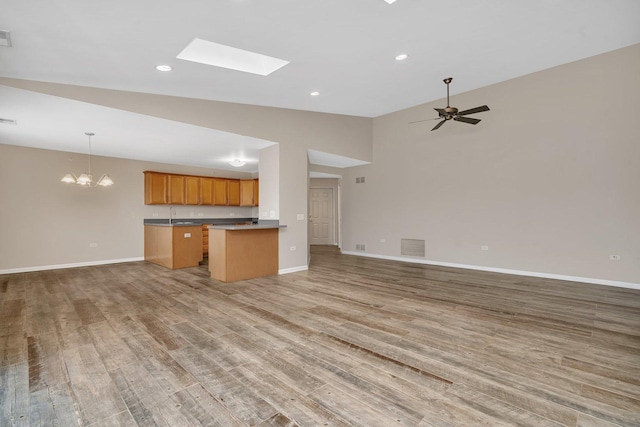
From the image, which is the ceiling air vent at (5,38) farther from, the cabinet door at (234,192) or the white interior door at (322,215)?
the white interior door at (322,215)

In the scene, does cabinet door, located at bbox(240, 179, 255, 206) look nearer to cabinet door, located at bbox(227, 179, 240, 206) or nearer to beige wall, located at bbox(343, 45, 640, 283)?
cabinet door, located at bbox(227, 179, 240, 206)

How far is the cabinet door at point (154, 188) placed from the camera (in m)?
7.54

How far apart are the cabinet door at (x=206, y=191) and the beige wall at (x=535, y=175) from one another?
5312 mm

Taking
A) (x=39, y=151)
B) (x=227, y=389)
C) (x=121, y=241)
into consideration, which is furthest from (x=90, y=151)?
(x=227, y=389)

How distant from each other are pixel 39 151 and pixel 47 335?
17.8 feet

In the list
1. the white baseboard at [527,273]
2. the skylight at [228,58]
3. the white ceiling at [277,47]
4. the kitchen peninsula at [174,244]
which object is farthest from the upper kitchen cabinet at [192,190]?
the white baseboard at [527,273]

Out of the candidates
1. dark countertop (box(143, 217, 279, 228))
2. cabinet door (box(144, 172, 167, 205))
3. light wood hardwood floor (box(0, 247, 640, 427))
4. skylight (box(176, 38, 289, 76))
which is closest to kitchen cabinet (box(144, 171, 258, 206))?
cabinet door (box(144, 172, 167, 205))

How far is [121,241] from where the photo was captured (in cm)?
732

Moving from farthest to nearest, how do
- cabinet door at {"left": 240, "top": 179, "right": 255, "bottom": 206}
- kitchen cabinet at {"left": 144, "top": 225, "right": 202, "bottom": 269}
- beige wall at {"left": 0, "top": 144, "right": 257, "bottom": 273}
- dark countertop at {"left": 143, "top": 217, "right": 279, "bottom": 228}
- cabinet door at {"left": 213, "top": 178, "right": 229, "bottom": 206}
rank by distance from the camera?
cabinet door at {"left": 240, "top": 179, "right": 255, "bottom": 206}
cabinet door at {"left": 213, "top": 178, "right": 229, "bottom": 206}
kitchen cabinet at {"left": 144, "top": 225, "right": 202, "bottom": 269}
dark countertop at {"left": 143, "top": 217, "right": 279, "bottom": 228}
beige wall at {"left": 0, "top": 144, "right": 257, "bottom": 273}

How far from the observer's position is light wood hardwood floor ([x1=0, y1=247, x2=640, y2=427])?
5.65 feet

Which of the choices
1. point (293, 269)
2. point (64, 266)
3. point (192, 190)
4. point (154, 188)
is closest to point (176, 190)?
point (192, 190)

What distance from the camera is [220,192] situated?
8984mm

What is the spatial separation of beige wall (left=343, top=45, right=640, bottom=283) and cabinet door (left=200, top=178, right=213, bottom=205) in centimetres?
531

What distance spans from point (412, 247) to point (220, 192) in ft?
19.2
